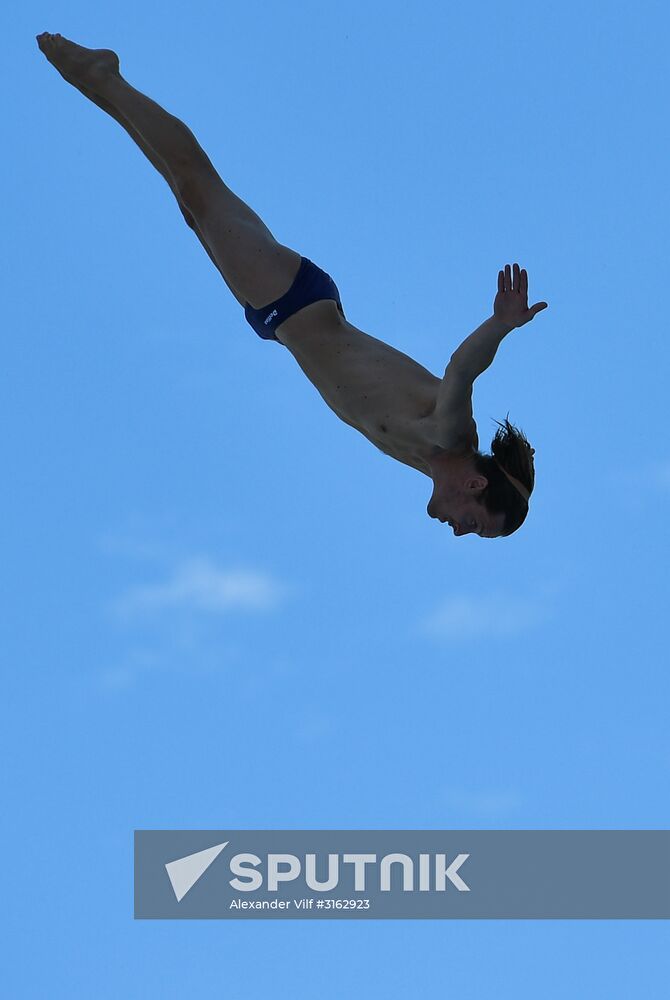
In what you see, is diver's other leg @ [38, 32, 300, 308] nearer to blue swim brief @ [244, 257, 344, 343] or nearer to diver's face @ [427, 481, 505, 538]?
blue swim brief @ [244, 257, 344, 343]

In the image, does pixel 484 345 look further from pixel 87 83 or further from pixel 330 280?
pixel 87 83

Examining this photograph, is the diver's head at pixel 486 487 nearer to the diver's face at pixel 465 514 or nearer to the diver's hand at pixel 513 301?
the diver's face at pixel 465 514

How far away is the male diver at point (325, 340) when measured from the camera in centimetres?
1054

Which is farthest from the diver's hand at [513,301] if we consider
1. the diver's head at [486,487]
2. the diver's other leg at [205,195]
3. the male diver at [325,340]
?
the diver's other leg at [205,195]

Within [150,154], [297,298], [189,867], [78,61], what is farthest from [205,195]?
[189,867]

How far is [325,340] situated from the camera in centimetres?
1116

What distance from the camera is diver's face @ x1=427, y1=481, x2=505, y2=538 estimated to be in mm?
10578

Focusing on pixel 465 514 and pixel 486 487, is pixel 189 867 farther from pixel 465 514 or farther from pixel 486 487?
pixel 486 487

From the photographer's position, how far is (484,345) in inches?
367

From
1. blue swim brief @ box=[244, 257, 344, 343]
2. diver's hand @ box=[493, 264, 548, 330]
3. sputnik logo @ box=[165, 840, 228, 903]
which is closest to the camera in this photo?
diver's hand @ box=[493, 264, 548, 330]

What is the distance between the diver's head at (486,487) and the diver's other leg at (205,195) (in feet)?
6.60

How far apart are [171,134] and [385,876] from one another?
7.91 metres

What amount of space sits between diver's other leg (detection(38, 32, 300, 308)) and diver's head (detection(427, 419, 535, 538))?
2012mm

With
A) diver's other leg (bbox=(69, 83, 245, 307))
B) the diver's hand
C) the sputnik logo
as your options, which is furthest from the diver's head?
the sputnik logo
